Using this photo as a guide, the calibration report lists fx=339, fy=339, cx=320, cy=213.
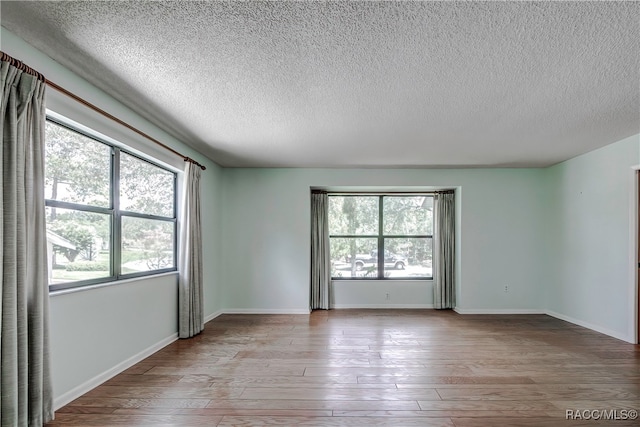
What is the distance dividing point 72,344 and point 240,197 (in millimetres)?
3479

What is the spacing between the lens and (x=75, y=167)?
2.67 metres

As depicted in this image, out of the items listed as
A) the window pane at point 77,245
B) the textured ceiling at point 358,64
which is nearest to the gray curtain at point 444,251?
the textured ceiling at point 358,64

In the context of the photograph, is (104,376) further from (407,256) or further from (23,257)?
(407,256)

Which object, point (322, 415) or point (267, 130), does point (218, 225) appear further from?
point (322, 415)

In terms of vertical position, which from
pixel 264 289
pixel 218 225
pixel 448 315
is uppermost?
pixel 218 225

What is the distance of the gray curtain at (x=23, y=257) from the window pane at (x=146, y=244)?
3.94 ft

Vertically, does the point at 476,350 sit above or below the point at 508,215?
below

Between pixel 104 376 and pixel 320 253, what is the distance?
144 inches

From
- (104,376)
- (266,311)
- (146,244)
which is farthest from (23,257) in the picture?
(266,311)

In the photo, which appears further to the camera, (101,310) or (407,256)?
(407,256)

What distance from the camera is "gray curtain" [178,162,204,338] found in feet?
13.7

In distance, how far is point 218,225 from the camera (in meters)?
5.54

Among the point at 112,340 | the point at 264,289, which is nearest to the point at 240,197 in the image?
the point at 264,289

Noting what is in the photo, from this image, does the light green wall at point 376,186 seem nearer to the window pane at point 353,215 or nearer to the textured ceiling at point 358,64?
the window pane at point 353,215
